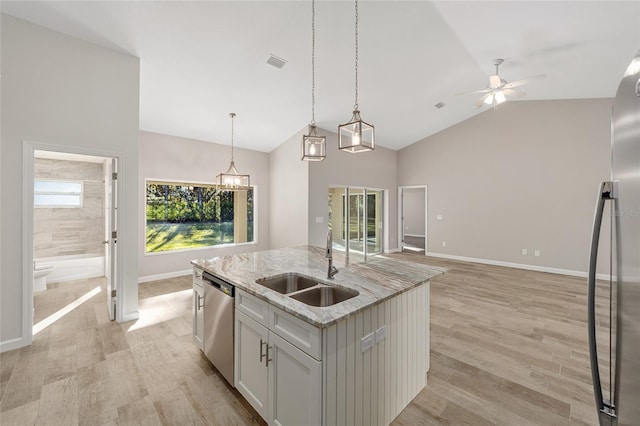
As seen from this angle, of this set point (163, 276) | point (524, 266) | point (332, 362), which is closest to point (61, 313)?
point (163, 276)

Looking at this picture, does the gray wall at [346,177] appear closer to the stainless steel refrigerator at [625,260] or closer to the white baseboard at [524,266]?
the white baseboard at [524,266]

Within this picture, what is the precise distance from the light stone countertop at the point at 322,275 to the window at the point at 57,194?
4.85 meters

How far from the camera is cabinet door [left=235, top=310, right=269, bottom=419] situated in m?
1.65

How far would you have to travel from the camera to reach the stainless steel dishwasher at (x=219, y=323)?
1991mm

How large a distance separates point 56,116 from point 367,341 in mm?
3742

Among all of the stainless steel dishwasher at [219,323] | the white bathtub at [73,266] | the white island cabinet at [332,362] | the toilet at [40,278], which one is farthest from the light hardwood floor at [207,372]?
the white bathtub at [73,266]

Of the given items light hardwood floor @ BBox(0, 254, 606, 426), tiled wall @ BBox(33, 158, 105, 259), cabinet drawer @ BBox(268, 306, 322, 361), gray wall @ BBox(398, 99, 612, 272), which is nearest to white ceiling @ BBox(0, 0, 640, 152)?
gray wall @ BBox(398, 99, 612, 272)

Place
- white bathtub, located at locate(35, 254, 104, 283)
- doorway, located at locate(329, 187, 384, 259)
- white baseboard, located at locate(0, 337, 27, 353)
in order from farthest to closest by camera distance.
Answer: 1. doorway, located at locate(329, 187, 384, 259)
2. white bathtub, located at locate(35, 254, 104, 283)
3. white baseboard, located at locate(0, 337, 27, 353)

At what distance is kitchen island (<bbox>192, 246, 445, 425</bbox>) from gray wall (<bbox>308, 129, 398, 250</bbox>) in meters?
3.59

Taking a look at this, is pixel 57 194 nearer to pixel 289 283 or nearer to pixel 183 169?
pixel 183 169

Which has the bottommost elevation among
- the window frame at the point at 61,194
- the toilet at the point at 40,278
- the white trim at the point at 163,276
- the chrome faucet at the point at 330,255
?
the white trim at the point at 163,276

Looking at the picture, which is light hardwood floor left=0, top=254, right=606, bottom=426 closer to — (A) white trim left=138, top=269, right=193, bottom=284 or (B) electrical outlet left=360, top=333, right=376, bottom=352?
(B) electrical outlet left=360, top=333, right=376, bottom=352

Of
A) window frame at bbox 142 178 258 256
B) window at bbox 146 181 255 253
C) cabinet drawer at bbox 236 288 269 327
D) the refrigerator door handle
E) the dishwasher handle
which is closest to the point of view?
the refrigerator door handle

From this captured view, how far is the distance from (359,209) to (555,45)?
476cm
